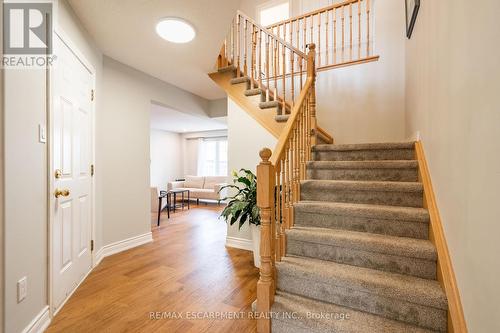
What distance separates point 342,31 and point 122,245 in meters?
4.02

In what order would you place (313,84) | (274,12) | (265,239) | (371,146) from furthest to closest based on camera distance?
(274,12)
(313,84)
(371,146)
(265,239)

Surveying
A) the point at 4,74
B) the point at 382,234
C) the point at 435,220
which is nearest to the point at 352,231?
the point at 382,234

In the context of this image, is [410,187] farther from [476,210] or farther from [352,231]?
[476,210]

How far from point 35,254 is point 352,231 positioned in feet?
6.92

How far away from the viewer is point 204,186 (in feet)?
23.8

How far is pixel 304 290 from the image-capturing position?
1.46m

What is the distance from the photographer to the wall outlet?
128 cm

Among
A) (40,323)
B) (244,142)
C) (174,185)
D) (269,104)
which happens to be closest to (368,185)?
(269,104)

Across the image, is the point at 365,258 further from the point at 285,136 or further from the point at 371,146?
the point at 371,146

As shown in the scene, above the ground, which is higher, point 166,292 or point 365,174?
point 365,174

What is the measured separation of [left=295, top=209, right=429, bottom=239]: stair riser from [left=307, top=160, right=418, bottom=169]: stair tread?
595mm

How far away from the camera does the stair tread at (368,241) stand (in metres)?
1.35

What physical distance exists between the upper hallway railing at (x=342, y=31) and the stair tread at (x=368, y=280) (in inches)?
110

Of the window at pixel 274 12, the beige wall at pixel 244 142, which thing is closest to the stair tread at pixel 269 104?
the beige wall at pixel 244 142
